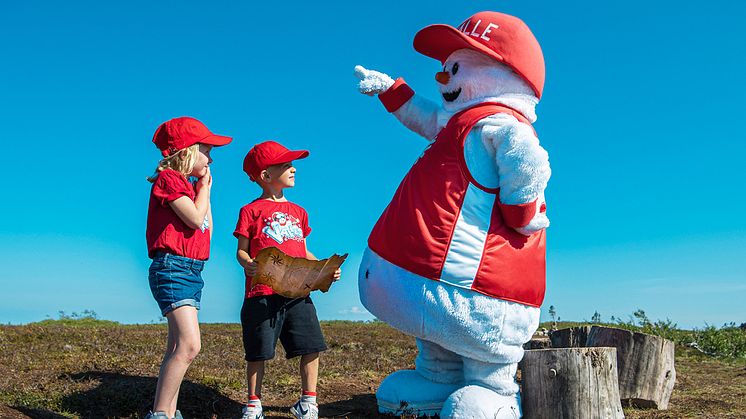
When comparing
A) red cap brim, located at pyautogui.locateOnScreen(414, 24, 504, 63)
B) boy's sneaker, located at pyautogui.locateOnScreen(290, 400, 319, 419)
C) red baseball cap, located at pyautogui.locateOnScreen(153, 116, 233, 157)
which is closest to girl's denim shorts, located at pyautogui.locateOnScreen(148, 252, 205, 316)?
red baseball cap, located at pyautogui.locateOnScreen(153, 116, 233, 157)

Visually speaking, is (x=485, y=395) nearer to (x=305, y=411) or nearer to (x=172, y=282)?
(x=305, y=411)

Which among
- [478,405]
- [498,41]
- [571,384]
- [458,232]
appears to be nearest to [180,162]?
[458,232]

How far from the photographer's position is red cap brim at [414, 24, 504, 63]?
4857 mm

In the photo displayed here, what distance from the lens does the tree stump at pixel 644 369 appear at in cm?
628

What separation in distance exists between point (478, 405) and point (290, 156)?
233cm

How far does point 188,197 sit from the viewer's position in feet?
15.4

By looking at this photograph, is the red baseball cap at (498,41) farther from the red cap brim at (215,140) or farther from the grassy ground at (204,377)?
the grassy ground at (204,377)

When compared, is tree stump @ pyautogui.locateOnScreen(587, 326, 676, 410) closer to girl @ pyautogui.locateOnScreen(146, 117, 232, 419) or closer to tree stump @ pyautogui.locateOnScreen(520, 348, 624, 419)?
tree stump @ pyautogui.locateOnScreen(520, 348, 624, 419)

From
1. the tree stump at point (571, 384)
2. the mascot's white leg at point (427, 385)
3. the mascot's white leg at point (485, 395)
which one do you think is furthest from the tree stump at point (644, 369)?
the mascot's white leg at point (427, 385)

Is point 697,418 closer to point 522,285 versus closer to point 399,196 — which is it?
point 522,285

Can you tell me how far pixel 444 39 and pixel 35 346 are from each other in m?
6.48

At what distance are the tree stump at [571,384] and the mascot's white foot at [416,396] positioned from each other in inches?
20.7

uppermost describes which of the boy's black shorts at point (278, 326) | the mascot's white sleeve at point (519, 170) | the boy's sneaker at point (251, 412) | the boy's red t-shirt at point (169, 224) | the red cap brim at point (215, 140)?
the red cap brim at point (215, 140)

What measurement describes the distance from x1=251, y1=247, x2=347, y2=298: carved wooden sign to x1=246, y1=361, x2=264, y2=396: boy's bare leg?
2.02 ft
